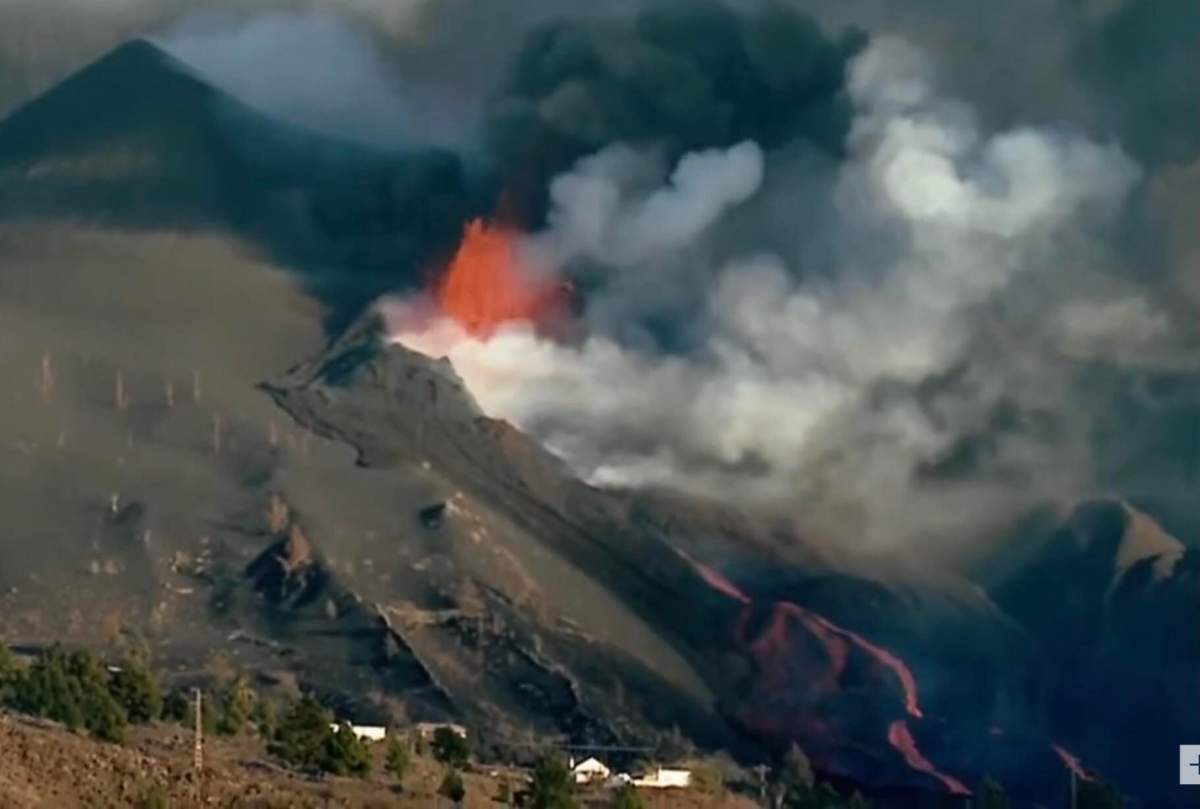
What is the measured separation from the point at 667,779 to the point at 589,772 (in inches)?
189

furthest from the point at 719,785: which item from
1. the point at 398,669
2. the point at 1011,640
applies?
the point at 1011,640

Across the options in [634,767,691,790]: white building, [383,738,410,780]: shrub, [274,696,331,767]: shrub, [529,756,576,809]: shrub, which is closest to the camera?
[529,756,576,809]: shrub

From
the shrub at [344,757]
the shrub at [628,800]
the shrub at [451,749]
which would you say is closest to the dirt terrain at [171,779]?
the shrub at [344,757]

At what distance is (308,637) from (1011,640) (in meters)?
43.7

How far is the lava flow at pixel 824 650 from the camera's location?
429 ft

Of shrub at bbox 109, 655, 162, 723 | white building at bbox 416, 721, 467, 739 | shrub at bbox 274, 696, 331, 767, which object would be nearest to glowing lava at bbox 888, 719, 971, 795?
white building at bbox 416, 721, 467, 739

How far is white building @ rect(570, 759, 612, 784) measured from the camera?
95294mm

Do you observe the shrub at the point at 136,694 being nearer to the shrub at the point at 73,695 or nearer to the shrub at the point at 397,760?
the shrub at the point at 73,695

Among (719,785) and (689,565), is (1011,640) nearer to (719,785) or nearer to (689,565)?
(689,565)

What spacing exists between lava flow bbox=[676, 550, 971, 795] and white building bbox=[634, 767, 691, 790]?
84.5ft

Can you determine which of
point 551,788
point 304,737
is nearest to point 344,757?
point 304,737

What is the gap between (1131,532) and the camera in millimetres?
163125

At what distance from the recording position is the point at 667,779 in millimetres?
103125

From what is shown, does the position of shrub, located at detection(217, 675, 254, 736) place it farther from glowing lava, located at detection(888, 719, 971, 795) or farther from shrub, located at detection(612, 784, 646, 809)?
glowing lava, located at detection(888, 719, 971, 795)
